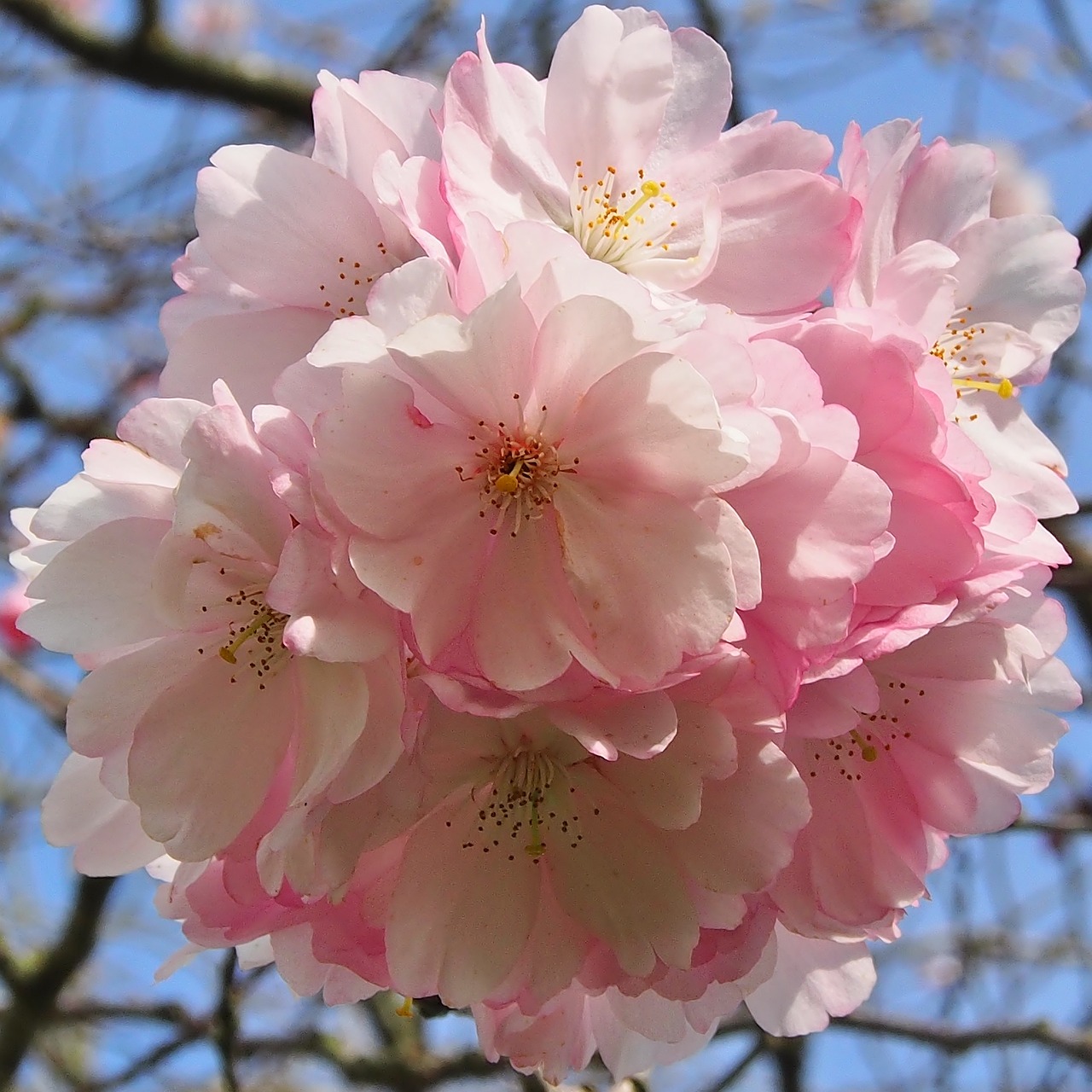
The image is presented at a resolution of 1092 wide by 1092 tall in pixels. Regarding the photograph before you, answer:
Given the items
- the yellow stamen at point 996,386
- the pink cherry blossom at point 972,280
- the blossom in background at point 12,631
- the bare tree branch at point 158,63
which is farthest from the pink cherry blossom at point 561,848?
the blossom in background at point 12,631

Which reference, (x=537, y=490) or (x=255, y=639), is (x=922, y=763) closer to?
(x=537, y=490)

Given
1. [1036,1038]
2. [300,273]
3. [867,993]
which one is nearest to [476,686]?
[300,273]

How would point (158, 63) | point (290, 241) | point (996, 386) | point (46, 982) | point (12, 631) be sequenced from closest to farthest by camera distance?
point (290, 241) → point (996, 386) → point (46, 982) → point (158, 63) → point (12, 631)

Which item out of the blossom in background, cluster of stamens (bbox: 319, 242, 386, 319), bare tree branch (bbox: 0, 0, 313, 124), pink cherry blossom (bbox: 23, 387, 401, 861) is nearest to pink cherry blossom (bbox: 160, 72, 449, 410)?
cluster of stamens (bbox: 319, 242, 386, 319)

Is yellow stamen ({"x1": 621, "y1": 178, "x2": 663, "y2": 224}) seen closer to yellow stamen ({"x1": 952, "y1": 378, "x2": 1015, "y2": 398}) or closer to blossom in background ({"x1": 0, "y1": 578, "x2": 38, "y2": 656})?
yellow stamen ({"x1": 952, "y1": 378, "x2": 1015, "y2": 398})

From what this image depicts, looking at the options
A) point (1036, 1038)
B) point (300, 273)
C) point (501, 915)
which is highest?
point (300, 273)

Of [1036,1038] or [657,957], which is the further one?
[1036,1038]

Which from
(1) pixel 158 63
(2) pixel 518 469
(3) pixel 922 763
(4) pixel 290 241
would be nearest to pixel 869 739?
(3) pixel 922 763

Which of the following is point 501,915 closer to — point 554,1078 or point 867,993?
point 554,1078
